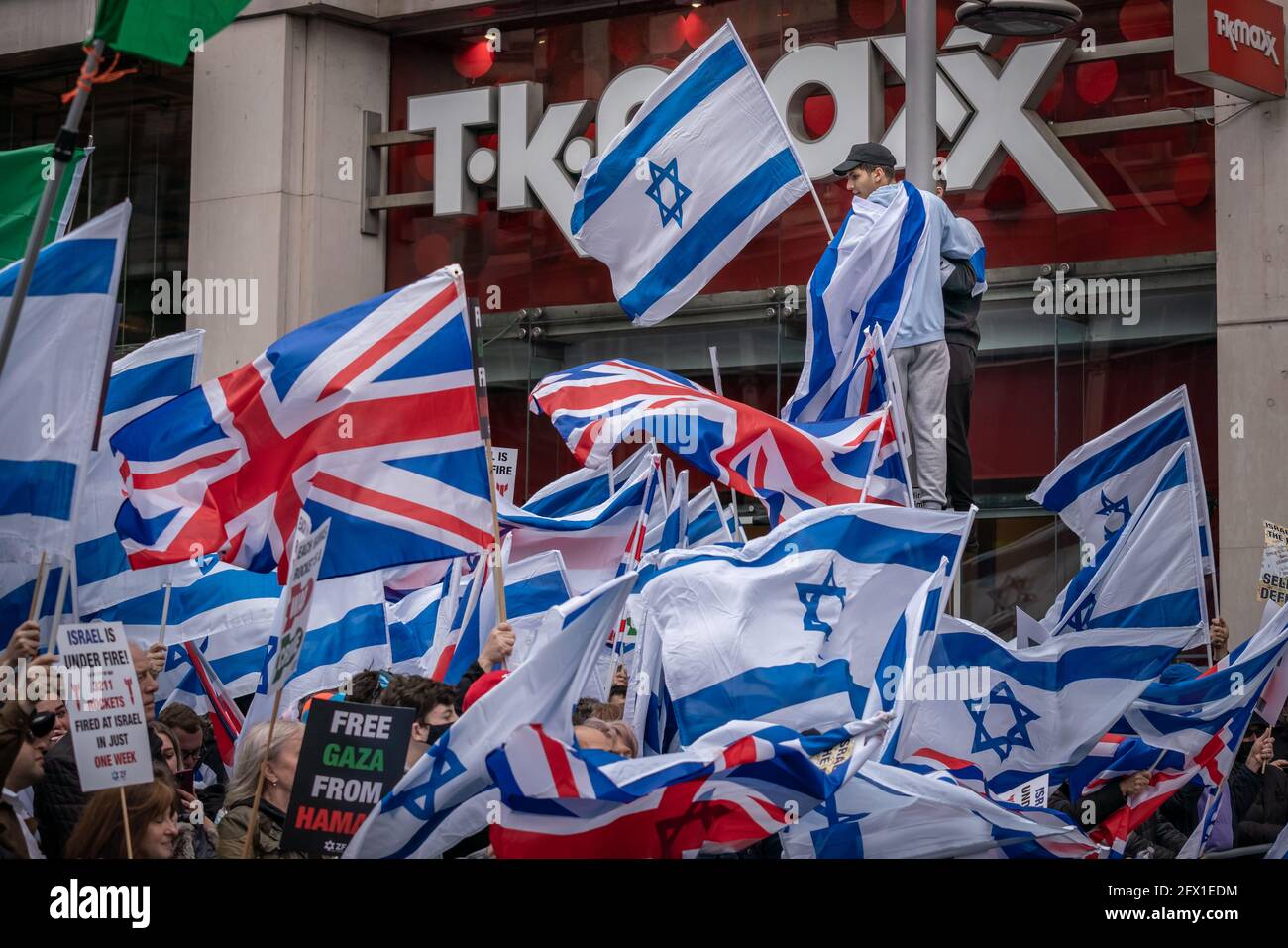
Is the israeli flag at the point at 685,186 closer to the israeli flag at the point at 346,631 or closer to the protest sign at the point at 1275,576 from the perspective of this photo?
the israeli flag at the point at 346,631

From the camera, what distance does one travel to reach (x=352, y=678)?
8117 mm

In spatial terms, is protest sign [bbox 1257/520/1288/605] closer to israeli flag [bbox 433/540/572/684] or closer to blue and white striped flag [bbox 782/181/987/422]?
blue and white striped flag [bbox 782/181/987/422]

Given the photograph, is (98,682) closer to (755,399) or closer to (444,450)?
(444,450)

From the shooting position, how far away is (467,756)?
18.4ft

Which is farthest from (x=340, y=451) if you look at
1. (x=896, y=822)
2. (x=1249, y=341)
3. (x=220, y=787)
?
(x=1249, y=341)

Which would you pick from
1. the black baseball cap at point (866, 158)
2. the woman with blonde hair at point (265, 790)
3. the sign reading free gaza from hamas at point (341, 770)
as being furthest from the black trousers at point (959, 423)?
the sign reading free gaza from hamas at point (341, 770)

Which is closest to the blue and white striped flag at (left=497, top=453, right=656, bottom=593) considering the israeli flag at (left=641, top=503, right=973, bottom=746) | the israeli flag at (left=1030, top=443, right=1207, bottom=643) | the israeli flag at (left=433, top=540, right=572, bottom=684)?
the israeli flag at (left=433, top=540, right=572, bottom=684)

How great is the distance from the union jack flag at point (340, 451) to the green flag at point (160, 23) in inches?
69.5

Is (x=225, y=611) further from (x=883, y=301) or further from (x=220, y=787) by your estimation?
(x=883, y=301)

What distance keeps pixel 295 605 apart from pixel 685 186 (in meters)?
4.92

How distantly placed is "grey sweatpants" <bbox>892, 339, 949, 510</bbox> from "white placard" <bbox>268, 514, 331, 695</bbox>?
484cm

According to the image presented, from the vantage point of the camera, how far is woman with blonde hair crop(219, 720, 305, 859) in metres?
6.51

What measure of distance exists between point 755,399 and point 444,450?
11722 mm
